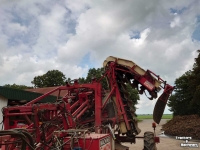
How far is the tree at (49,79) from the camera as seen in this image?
44797mm

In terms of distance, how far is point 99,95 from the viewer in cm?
710

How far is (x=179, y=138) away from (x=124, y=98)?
30.0 feet

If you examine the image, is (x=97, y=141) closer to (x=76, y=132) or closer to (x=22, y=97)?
(x=76, y=132)

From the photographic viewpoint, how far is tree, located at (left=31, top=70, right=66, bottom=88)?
147 ft

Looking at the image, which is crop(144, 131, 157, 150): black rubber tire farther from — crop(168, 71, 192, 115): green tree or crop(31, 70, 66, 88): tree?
crop(31, 70, 66, 88): tree

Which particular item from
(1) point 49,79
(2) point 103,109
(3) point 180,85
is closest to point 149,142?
(2) point 103,109

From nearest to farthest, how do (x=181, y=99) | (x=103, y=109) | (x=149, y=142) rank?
(x=149, y=142) < (x=103, y=109) < (x=181, y=99)

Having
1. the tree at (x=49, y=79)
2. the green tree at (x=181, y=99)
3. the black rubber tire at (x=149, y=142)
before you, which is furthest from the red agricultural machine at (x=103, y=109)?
the tree at (x=49, y=79)

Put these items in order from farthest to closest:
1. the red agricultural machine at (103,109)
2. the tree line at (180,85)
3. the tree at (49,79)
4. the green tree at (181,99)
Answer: the tree at (49,79), the green tree at (181,99), the tree line at (180,85), the red agricultural machine at (103,109)

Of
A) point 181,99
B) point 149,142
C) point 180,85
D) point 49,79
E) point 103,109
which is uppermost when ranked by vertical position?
point 49,79

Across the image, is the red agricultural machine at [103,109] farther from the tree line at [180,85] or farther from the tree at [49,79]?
the tree at [49,79]

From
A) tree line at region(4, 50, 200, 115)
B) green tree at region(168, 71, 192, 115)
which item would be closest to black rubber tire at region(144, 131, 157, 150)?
tree line at region(4, 50, 200, 115)

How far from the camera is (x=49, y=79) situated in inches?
1764

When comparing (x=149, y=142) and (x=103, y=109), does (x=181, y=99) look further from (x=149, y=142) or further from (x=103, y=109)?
(x=103, y=109)
